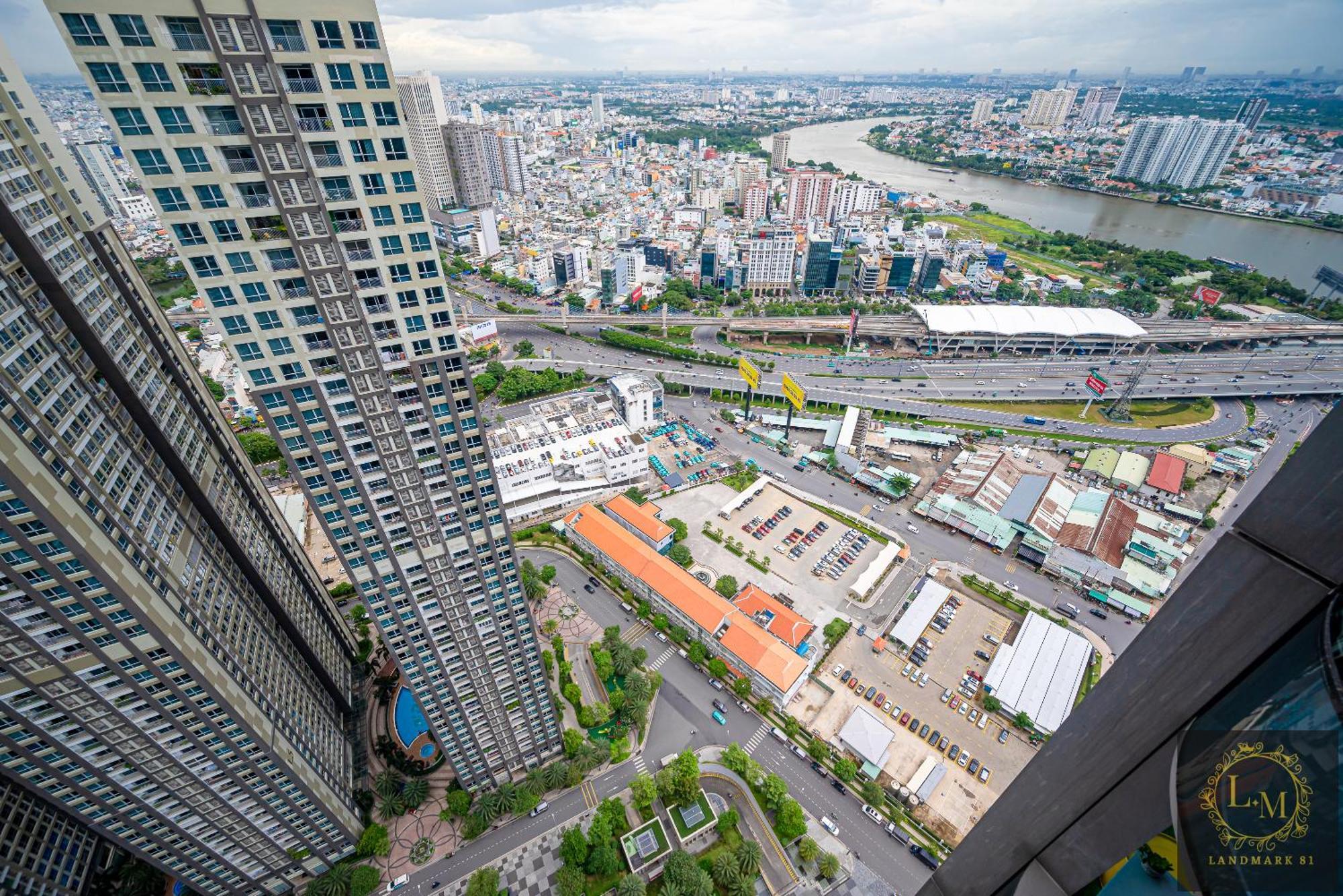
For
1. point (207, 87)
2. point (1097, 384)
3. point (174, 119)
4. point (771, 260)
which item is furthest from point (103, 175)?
point (1097, 384)

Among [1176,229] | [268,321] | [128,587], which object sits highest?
[268,321]

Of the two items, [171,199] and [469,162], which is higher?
[171,199]

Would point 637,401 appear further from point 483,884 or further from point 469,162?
point 469,162

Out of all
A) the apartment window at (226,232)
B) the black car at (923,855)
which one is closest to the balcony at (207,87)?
the apartment window at (226,232)

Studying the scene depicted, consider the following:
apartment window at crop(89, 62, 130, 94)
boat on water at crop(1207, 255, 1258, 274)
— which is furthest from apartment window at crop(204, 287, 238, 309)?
boat on water at crop(1207, 255, 1258, 274)

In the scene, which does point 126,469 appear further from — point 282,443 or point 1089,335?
point 1089,335

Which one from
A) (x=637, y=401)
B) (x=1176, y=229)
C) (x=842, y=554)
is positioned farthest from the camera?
(x=1176, y=229)

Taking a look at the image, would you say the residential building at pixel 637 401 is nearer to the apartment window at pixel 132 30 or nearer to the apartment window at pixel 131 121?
the apartment window at pixel 131 121

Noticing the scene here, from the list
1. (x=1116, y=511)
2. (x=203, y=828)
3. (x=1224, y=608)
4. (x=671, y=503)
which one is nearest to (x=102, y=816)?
(x=203, y=828)
